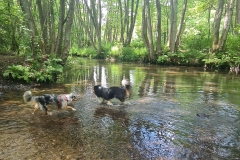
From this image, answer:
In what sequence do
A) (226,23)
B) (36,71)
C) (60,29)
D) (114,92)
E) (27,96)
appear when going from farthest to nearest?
(226,23)
(60,29)
(36,71)
(114,92)
(27,96)

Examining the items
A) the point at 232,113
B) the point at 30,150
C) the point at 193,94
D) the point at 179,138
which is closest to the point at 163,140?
the point at 179,138

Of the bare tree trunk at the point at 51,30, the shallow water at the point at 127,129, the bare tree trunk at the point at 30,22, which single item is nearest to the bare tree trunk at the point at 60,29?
the bare tree trunk at the point at 51,30

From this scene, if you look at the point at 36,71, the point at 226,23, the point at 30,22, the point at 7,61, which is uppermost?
the point at 226,23

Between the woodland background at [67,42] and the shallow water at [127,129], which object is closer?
the shallow water at [127,129]

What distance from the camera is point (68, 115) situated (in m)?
6.51

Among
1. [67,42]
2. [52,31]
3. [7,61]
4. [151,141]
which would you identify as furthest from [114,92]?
[52,31]

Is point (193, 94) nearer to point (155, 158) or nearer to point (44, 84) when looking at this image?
point (155, 158)

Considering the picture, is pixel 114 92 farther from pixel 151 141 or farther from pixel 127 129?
pixel 151 141

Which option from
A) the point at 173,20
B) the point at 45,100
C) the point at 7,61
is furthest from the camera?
the point at 173,20

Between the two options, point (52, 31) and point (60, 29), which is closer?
point (60, 29)

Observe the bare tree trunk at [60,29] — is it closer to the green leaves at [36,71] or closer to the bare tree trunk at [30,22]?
the green leaves at [36,71]

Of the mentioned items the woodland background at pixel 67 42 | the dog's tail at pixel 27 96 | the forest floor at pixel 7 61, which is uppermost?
the woodland background at pixel 67 42

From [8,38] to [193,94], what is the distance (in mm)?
11288

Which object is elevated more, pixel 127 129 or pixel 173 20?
pixel 173 20
